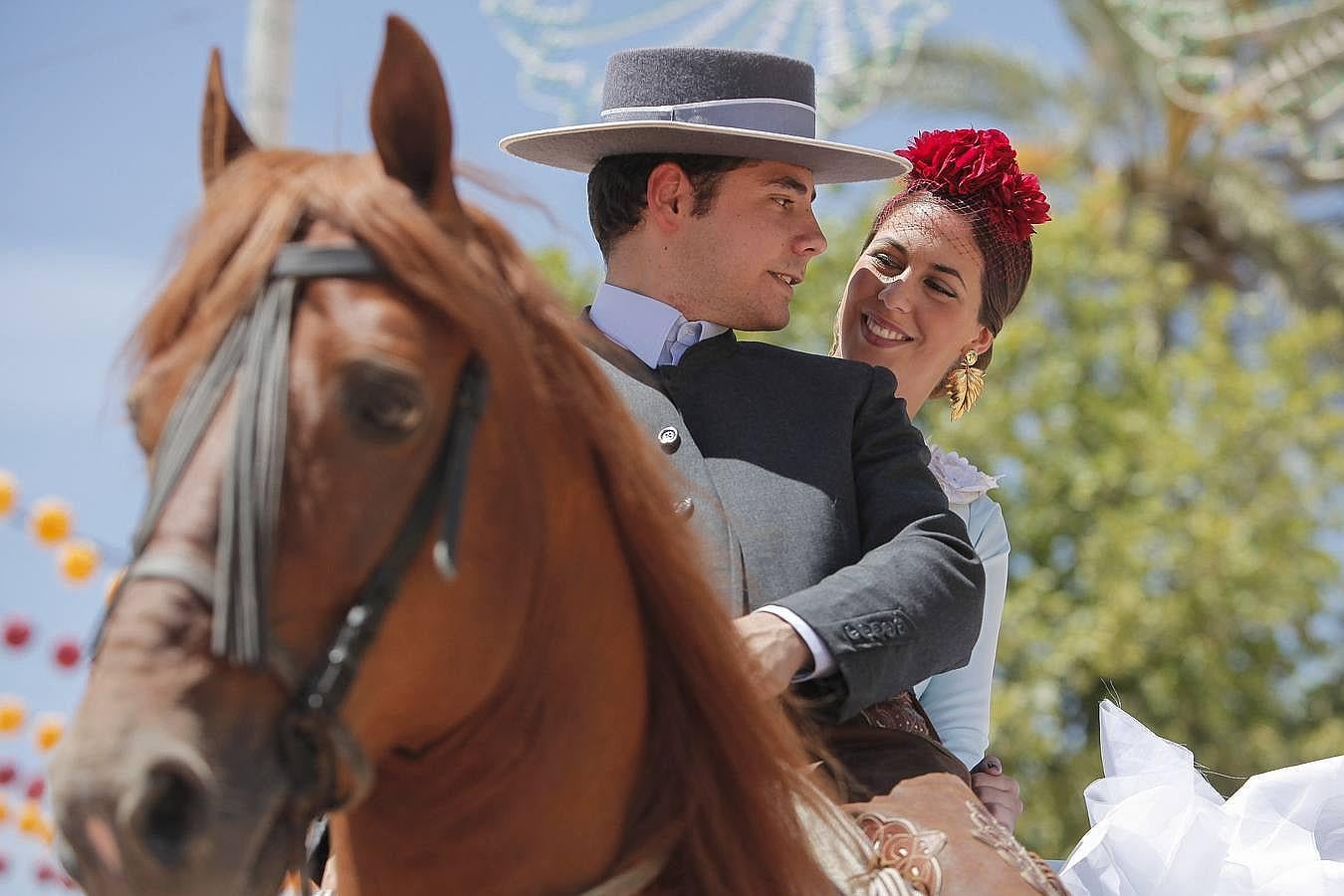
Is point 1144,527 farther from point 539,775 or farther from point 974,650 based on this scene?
point 539,775

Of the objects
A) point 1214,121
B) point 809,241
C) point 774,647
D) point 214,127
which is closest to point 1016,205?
point 809,241

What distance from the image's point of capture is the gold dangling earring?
437cm

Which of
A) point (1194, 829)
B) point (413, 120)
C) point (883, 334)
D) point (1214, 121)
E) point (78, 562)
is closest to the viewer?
point (413, 120)

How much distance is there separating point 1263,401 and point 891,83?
5.18m

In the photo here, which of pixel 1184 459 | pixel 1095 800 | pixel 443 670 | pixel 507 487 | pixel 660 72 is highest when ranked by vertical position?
pixel 660 72

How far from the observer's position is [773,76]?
3.27 meters

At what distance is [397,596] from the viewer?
1.83 meters

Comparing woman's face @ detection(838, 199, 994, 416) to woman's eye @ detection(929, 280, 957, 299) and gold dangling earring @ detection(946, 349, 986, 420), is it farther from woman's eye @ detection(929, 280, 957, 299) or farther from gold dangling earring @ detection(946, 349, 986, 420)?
gold dangling earring @ detection(946, 349, 986, 420)

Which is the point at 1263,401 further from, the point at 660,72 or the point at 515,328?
the point at 515,328

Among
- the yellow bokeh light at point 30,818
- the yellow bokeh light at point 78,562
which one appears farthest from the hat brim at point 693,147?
the yellow bokeh light at point 30,818

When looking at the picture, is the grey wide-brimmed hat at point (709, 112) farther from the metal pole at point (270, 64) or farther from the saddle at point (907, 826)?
the metal pole at point (270, 64)

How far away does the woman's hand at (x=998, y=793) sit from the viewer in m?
3.37

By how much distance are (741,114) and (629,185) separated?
29 cm

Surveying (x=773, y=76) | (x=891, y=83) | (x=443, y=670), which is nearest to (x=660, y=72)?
(x=773, y=76)
